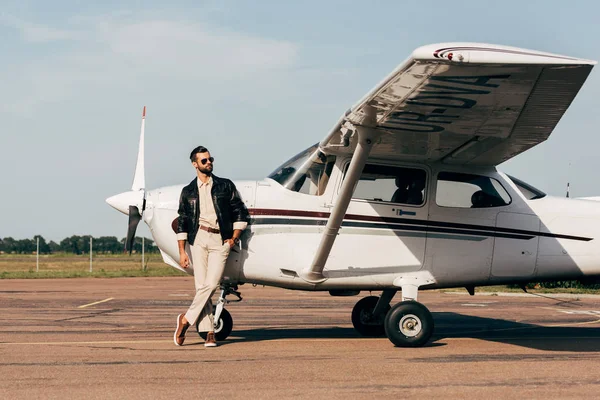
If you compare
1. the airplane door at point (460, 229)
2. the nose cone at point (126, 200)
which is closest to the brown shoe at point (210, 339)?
the nose cone at point (126, 200)

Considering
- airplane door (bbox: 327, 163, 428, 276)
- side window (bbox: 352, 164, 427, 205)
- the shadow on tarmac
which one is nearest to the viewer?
the shadow on tarmac

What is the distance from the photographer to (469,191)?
31.5ft

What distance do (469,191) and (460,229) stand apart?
1.62 feet

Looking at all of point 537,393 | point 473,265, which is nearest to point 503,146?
point 473,265

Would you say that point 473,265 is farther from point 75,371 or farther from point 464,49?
point 75,371

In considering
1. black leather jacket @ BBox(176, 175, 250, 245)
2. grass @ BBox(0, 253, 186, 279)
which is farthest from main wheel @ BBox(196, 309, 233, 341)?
grass @ BBox(0, 253, 186, 279)

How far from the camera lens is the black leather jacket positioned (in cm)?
891

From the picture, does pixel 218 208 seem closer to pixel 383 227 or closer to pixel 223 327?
pixel 223 327

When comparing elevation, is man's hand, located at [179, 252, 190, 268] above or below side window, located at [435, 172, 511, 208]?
below

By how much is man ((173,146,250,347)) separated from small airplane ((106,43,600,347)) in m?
0.29

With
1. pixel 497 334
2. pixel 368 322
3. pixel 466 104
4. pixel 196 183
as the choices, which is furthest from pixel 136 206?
pixel 497 334

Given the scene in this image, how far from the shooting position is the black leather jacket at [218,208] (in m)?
8.91

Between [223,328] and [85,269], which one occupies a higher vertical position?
[223,328]

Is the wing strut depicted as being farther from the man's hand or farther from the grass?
the grass
